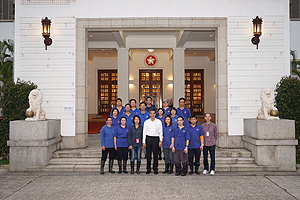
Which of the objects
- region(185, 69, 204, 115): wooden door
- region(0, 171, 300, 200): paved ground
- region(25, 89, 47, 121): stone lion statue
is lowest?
region(0, 171, 300, 200): paved ground

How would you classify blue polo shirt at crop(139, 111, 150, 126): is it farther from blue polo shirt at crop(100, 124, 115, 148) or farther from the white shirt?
blue polo shirt at crop(100, 124, 115, 148)

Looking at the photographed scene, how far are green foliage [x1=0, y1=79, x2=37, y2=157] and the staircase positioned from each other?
143 cm

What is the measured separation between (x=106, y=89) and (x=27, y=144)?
12.8 meters

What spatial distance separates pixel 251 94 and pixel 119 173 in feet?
15.2

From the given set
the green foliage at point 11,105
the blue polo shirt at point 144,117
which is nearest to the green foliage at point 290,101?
the blue polo shirt at point 144,117

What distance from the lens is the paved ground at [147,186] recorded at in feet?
15.9

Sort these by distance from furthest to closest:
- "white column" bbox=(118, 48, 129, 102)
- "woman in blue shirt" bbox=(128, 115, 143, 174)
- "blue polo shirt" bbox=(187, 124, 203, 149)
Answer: "white column" bbox=(118, 48, 129, 102)
"woman in blue shirt" bbox=(128, 115, 143, 174)
"blue polo shirt" bbox=(187, 124, 203, 149)

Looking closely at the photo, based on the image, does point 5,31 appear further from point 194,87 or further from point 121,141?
point 194,87

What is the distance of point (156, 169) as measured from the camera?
631cm

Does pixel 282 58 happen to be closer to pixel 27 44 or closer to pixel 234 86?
pixel 234 86

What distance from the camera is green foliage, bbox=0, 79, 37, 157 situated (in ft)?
24.2

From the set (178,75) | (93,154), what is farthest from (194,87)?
(93,154)

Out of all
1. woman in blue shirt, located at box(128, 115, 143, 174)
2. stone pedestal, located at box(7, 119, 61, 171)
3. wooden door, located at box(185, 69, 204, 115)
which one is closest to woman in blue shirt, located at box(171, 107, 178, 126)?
woman in blue shirt, located at box(128, 115, 143, 174)

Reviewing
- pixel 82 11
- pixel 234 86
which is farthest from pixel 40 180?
pixel 234 86
